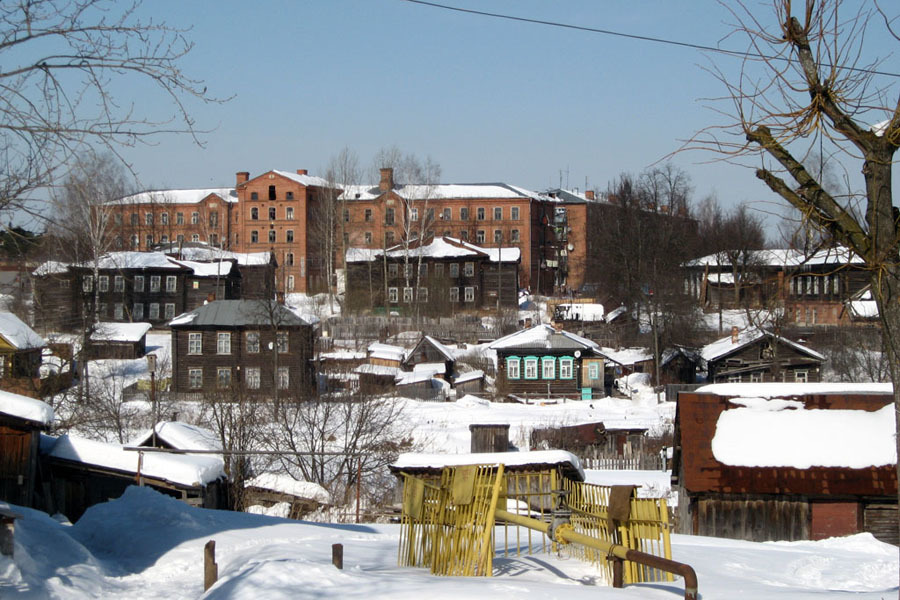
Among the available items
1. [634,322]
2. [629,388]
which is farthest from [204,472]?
[634,322]

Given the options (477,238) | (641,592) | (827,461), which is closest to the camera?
(641,592)

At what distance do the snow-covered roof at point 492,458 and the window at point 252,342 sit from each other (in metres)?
28.1

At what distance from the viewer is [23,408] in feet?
51.3

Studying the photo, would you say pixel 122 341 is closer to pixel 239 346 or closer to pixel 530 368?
pixel 239 346

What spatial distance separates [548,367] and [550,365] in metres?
0.16

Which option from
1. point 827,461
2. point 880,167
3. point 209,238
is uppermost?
point 209,238

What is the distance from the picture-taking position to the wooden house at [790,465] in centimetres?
1741

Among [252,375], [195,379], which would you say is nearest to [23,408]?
[252,375]

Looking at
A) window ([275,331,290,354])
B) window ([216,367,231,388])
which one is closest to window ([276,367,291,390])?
window ([275,331,290,354])

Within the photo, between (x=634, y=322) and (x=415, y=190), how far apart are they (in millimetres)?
24543

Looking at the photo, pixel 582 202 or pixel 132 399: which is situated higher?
pixel 582 202

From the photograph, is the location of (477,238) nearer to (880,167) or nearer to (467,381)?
(467,381)

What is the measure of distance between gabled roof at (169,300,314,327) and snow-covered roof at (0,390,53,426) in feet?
84.3

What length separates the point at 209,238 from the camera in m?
74.9
